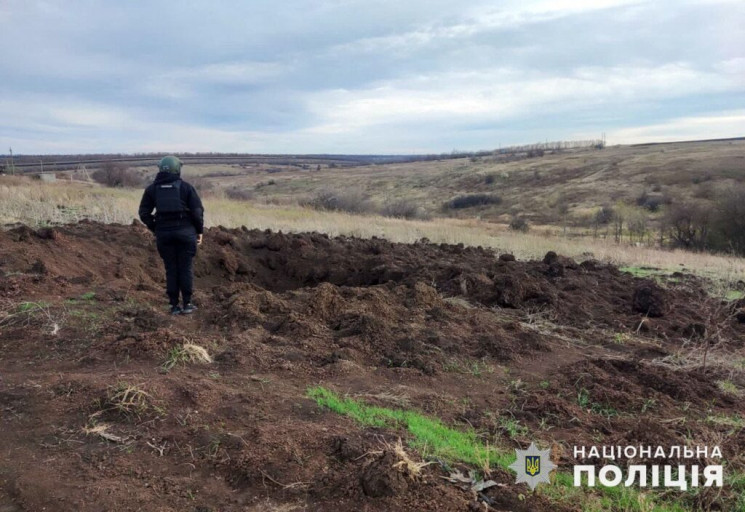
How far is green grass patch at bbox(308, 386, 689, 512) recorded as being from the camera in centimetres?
286

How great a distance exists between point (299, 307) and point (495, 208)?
4839cm

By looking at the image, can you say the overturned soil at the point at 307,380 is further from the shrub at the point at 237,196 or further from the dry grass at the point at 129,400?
the shrub at the point at 237,196

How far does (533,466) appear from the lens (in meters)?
2.98

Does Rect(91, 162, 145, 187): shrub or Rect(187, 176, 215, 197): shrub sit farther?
Rect(91, 162, 145, 187): shrub

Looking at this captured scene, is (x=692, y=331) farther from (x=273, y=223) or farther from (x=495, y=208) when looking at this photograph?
(x=495, y=208)

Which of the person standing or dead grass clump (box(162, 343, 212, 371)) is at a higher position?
the person standing

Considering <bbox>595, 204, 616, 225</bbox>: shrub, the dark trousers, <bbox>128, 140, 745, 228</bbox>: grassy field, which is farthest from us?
<bbox>128, 140, 745, 228</bbox>: grassy field

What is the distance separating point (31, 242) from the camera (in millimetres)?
8258

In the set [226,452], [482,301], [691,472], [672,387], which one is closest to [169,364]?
[226,452]

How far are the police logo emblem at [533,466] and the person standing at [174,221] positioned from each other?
4.27 m

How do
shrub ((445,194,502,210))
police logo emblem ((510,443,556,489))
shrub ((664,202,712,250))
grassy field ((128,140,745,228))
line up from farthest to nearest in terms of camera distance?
shrub ((445,194,502,210)), grassy field ((128,140,745,228)), shrub ((664,202,712,250)), police logo emblem ((510,443,556,489))

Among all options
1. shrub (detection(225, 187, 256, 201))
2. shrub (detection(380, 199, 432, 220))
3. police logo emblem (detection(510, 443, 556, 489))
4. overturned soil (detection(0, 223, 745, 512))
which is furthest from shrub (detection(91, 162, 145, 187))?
police logo emblem (detection(510, 443, 556, 489))

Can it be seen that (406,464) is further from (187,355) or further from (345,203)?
(345,203)

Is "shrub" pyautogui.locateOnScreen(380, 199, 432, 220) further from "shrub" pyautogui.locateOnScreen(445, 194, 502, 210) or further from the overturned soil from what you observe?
the overturned soil
